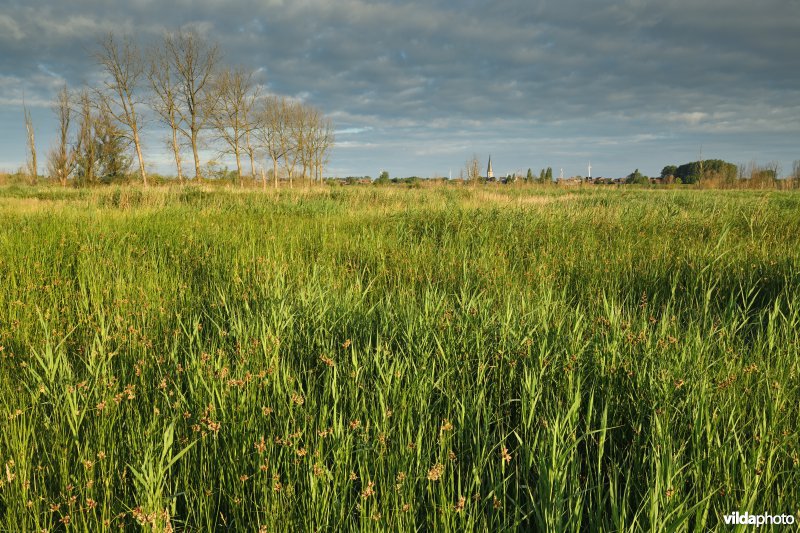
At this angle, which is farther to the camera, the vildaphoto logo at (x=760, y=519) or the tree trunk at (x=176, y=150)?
the tree trunk at (x=176, y=150)

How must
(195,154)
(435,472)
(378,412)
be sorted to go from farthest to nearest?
1. (195,154)
2. (378,412)
3. (435,472)

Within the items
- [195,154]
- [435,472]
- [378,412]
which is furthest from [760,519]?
[195,154]

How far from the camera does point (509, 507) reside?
1652 mm

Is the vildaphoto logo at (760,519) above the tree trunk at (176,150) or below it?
below

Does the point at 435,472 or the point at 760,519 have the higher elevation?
the point at 435,472

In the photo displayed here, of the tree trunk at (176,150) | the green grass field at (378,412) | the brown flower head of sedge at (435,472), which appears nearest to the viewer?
the brown flower head of sedge at (435,472)

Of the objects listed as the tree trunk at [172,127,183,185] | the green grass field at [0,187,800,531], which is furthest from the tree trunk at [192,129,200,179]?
the green grass field at [0,187,800,531]

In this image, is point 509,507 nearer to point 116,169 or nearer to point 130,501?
point 130,501

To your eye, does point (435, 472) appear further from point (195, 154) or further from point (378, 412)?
point (195, 154)

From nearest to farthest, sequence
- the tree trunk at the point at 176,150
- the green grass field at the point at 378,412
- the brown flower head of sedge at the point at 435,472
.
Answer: the brown flower head of sedge at the point at 435,472
the green grass field at the point at 378,412
the tree trunk at the point at 176,150

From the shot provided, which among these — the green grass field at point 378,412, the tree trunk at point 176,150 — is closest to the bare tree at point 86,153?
the tree trunk at point 176,150

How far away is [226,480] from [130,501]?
333 millimetres

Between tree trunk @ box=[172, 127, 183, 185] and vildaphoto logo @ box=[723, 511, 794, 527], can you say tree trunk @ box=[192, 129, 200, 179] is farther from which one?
vildaphoto logo @ box=[723, 511, 794, 527]

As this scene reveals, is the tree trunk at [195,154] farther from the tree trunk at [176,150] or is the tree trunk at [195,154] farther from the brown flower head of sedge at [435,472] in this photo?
the brown flower head of sedge at [435,472]
